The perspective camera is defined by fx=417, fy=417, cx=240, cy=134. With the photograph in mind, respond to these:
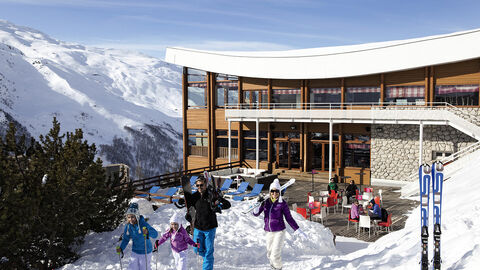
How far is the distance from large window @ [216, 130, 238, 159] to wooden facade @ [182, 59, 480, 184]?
0.20 metres

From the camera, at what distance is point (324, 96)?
24781 mm

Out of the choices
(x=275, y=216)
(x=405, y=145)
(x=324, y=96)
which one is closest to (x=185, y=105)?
(x=324, y=96)

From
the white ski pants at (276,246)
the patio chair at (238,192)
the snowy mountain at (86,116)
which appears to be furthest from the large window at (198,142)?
the snowy mountain at (86,116)

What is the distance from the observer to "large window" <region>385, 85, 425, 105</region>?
21.7 m

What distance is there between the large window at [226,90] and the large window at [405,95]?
32.8ft

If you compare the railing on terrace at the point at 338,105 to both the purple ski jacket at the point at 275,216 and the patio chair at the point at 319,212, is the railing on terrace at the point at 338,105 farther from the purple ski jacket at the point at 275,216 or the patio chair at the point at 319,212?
the purple ski jacket at the point at 275,216

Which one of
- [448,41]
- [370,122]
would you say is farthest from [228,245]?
[448,41]

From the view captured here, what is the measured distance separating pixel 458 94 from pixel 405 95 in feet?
8.21

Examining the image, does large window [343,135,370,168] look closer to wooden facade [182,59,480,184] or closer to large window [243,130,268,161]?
wooden facade [182,59,480,184]

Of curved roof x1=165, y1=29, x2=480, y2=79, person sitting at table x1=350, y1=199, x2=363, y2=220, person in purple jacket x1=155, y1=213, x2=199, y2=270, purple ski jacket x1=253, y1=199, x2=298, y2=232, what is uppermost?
curved roof x1=165, y1=29, x2=480, y2=79

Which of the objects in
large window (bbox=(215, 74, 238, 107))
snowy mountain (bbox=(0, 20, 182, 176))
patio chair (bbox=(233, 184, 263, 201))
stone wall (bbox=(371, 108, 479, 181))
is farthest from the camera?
snowy mountain (bbox=(0, 20, 182, 176))

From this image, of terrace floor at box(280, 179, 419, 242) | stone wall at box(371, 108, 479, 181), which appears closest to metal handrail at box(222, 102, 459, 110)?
stone wall at box(371, 108, 479, 181)

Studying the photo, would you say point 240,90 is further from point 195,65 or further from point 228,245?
point 228,245

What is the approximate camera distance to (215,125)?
93.7 feet
